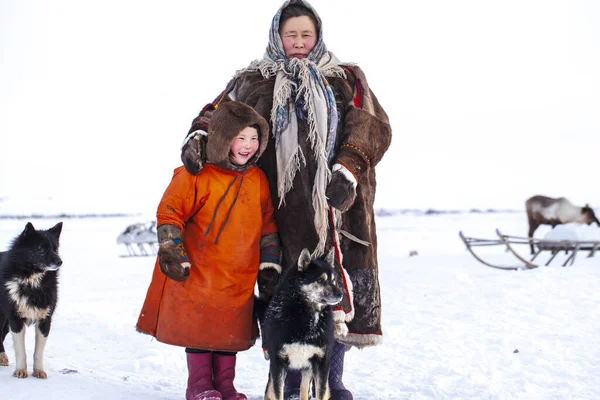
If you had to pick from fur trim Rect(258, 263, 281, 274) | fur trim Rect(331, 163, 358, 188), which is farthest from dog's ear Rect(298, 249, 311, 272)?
fur trim Rect(331, 163, 358, 188)

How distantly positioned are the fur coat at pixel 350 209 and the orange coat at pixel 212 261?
0.69 ft

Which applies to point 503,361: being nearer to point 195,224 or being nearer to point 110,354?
point 195,224

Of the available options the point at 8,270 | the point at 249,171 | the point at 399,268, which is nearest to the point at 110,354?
the point at 8,270

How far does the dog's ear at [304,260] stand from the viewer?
8.64ft

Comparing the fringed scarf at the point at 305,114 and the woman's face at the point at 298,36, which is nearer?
the fringed scarf at the point at 305,114

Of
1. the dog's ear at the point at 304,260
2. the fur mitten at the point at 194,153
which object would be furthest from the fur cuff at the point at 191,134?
the dog's ear at the point at 304,260

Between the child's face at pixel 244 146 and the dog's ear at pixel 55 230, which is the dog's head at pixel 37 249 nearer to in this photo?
the dog's ear at pixel 55 230

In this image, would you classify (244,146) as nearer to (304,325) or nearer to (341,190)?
(341,190)

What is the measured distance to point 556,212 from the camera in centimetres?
1472

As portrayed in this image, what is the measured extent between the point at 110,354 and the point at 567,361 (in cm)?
394

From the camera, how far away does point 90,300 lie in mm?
7621

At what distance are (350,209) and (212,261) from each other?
2.82 ft

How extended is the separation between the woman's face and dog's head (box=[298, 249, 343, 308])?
1306mm

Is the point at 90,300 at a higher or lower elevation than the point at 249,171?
lower
